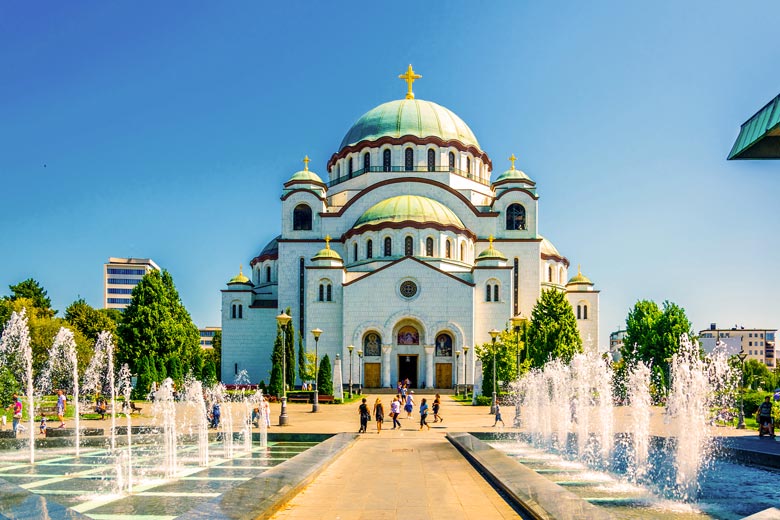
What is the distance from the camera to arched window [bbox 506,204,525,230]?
53.0 meters

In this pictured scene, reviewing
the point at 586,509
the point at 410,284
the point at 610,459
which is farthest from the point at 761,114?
the point at 410,284

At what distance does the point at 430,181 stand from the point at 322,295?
11.5 m

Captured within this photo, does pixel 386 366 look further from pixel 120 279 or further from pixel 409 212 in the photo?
pixel 120 279

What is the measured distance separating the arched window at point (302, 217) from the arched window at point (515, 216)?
14.2 m

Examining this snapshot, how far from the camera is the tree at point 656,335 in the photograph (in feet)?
154

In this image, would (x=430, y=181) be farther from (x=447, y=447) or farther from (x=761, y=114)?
(x=761, y=114)

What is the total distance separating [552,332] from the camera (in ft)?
144

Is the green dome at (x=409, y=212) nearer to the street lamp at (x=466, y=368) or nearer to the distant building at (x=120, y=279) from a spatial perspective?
the street lamp at (x=466, y=368)

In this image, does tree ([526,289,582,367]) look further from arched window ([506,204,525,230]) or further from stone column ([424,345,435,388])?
arched window ([506,204,525,230])

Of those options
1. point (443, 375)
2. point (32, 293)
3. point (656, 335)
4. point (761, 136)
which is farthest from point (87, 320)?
point (761, 136)

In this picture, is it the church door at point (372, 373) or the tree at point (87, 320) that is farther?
the tree at point (87, 320)

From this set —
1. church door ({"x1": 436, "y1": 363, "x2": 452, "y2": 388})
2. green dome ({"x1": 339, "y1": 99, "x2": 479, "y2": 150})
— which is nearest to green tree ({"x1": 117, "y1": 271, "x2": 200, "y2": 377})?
church door ({"x1": 436, "y1": 363, "x2": 452, "y2": 388})

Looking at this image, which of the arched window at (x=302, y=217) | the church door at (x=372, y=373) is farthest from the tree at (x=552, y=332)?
the arched window at (x=302, y=217)

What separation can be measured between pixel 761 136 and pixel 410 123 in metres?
45.5
